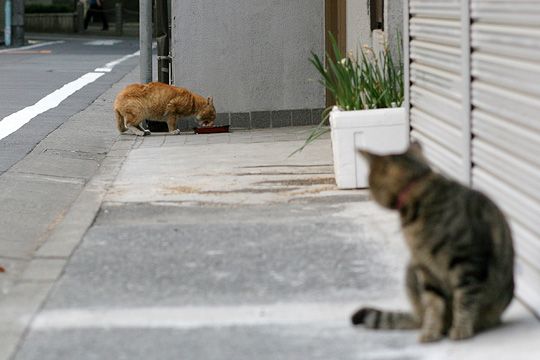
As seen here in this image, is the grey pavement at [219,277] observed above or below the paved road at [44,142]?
below

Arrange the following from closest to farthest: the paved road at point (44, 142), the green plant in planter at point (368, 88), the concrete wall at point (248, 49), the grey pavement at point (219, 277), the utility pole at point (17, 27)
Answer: the grey pavement at point (219, 277) → the paved road at point (44, 142) → the green plant in planter at point (368, 88) → the concrete wall at point (248, 49) → the utility pole at point (17, 27)

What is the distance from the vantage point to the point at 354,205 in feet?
30.3

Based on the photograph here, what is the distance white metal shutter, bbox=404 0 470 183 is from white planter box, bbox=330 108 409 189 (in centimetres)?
74

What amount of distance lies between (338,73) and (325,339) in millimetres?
5145

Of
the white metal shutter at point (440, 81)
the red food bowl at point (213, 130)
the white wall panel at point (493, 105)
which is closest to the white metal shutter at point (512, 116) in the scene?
the white wall panel at point (493, 105)

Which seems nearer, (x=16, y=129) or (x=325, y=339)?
(x=325, y=339)

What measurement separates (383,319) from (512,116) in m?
1.18

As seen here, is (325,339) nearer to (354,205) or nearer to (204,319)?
(204,319)

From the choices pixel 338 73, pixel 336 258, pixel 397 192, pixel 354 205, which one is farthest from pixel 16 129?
pixel 397 192

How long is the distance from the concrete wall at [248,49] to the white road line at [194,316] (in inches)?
360

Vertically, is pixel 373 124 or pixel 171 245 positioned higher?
pixel 373 124

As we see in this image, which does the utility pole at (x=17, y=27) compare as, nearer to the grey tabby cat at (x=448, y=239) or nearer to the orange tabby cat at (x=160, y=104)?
the orange tabby cat at (x=160, y=104)

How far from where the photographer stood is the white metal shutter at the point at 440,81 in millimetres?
7031

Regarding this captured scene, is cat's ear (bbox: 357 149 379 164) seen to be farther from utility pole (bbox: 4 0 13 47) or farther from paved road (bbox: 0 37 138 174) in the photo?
utility pole (bbox: 4 0 13 47)
